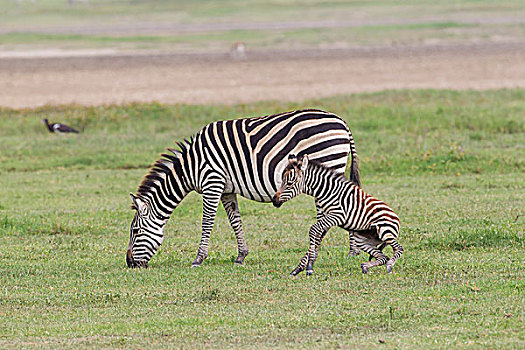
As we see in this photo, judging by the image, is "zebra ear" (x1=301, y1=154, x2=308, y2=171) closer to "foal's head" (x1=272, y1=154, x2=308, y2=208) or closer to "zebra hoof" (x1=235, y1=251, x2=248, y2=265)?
"foal's head" (x1=272, y1=154, x2=308, y2=208)

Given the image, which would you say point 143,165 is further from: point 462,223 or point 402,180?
point 462,223

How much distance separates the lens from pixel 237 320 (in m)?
8.27

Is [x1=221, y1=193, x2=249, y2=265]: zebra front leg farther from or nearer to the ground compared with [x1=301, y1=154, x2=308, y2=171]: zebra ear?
nearer to the ground

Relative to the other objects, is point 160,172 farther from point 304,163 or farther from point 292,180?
point 304,163

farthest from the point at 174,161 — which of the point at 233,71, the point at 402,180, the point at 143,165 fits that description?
the point at 233,71

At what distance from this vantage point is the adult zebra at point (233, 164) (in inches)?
432

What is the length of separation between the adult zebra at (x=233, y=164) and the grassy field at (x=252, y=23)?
42.1 meters

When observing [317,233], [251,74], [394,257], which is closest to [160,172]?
[317,233]

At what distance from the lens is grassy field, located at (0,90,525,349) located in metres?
7.94

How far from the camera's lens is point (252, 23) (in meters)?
81.5

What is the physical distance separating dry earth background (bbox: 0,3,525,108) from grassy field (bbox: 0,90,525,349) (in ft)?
35.8

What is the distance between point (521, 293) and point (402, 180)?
27.8 feet

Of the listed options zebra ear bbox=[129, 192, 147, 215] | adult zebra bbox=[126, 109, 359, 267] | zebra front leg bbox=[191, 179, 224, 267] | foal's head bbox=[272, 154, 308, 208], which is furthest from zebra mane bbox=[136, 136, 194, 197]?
foal's head bbox=[272, 154, 308, 208]

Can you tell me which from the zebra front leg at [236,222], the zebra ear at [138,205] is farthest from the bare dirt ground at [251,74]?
the zebra ear at [138,205]
